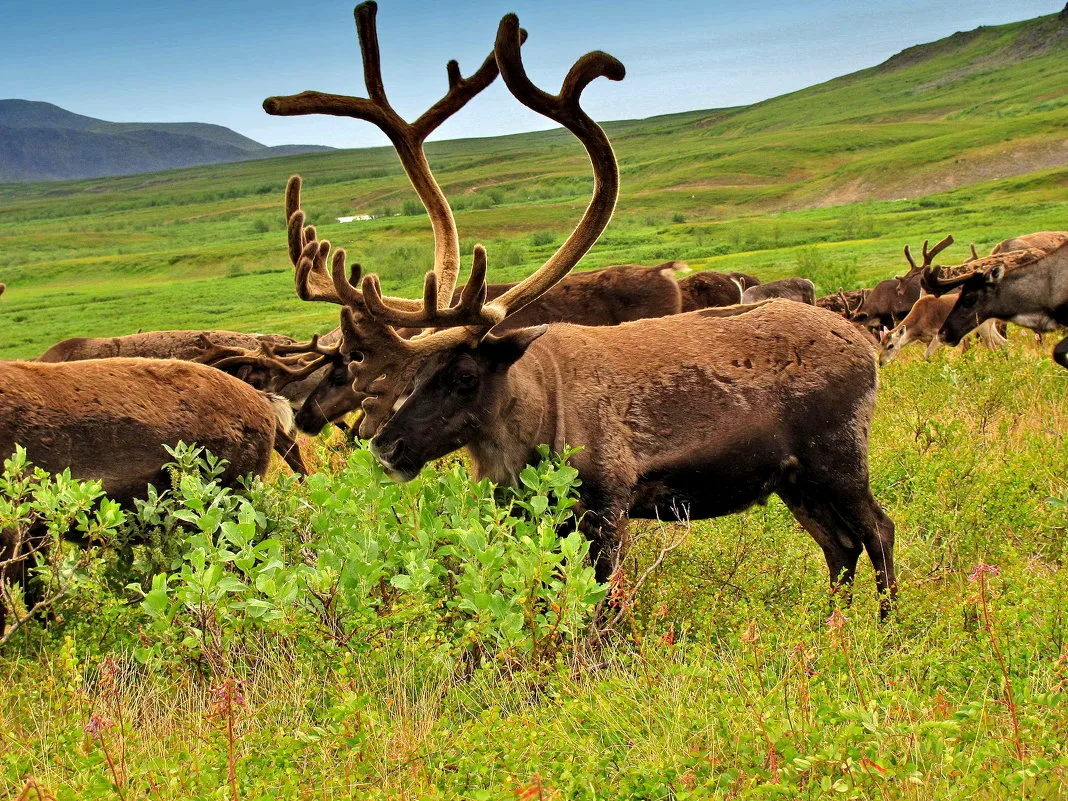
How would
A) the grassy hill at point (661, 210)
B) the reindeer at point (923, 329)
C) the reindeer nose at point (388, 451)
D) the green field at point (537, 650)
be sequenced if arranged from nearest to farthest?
the green field at point (537, 650)
the reindeer nose at point (388, 451)
the reindeer at point (923, 329)
the grassy hill at point (661, 210)

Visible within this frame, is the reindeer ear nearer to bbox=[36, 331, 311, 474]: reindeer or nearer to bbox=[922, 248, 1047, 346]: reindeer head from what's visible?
bbox=[36, 331, 311, 474]: reindeer

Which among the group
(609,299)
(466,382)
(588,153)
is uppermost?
(588,153)

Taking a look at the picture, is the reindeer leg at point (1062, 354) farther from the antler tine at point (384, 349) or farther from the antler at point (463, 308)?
the antler tine at point (384, 349)

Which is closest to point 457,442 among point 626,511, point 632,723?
point 626,511

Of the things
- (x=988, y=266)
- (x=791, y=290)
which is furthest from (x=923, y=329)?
(x=988, y=266)

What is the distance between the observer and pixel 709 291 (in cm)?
1440

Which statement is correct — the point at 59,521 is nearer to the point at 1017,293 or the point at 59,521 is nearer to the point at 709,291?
the point at 1017,293

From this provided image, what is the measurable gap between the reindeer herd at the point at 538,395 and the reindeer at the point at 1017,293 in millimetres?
6297

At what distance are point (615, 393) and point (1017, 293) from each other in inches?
303

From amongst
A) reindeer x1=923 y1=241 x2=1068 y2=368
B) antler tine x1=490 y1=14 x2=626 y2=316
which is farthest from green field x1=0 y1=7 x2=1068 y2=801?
reindeer x1=923 y1=241 x2=1068 y2=368

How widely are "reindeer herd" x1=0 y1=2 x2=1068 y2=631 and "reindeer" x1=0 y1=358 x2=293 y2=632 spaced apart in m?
0.01

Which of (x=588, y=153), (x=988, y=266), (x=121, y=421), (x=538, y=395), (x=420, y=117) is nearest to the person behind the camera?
(x=538, y=395)

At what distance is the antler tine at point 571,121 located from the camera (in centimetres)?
540

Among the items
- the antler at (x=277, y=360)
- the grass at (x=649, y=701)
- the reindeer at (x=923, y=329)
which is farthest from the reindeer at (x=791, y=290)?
the grass at (x=649, y=701)
